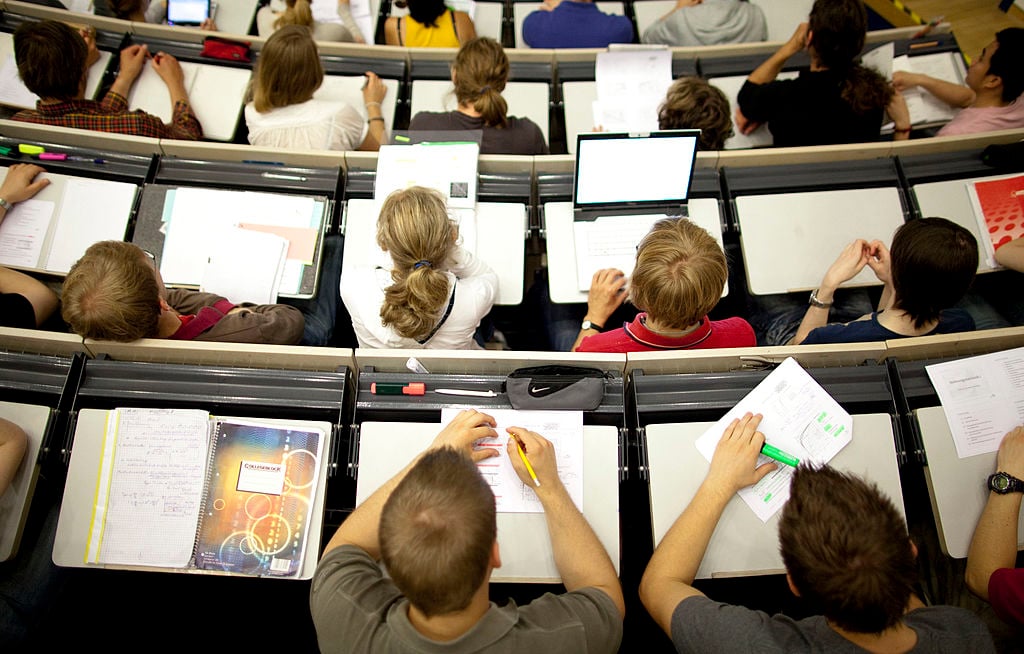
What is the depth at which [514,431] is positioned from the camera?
5.50ft

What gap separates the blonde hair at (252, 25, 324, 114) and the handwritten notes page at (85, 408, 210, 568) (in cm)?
148

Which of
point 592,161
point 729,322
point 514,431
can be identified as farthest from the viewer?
point 592,161

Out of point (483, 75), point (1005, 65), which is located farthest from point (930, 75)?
point (483, 75)

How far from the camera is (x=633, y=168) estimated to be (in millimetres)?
2244

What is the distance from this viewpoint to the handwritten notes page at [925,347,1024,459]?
175 centimetres

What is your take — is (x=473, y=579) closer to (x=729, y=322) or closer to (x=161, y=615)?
(x=729, y=322)

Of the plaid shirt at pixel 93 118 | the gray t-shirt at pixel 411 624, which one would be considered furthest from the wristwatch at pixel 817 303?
the plaid shirt at pixel 93 118

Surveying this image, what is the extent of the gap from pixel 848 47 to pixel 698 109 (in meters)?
0.73

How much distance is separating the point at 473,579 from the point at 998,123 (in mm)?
2979

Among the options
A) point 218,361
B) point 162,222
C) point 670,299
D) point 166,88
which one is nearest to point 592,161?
point 670,299

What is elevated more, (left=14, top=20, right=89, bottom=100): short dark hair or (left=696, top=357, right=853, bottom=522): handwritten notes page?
(left=14, top=20, right=89, bottom=100): short dark hair

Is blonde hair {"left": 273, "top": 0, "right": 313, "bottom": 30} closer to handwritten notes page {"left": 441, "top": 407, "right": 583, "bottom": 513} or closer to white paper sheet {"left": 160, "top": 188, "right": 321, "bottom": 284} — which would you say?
white paper sheet {"left": 160, "top": 188, "right": 321, "bottom": 284}

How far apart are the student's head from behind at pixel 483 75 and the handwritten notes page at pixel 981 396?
6.06ft

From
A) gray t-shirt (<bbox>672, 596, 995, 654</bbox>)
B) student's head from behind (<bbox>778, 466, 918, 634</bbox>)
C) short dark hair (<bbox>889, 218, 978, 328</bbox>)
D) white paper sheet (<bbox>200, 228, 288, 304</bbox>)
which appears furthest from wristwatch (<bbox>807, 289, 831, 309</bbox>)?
white paper sheet (<bbox>200, 228, 288, 304</bbox>)
